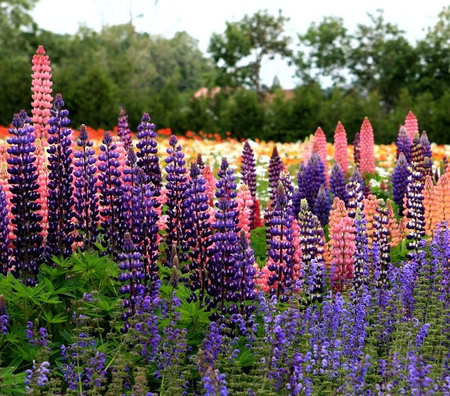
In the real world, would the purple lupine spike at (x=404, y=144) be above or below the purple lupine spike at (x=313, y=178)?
above

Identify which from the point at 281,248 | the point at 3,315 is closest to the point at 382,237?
the point at 281,248

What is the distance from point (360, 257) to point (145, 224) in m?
2.12

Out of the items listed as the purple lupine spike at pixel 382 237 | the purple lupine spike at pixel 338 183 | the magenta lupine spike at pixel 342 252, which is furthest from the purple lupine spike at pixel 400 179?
the magenta lupine spike at pixel 342 252

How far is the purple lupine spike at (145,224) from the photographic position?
5621 mm

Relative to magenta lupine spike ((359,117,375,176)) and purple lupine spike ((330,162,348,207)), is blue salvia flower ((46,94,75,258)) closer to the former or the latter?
purple lupine spike ((330,162,348,207))

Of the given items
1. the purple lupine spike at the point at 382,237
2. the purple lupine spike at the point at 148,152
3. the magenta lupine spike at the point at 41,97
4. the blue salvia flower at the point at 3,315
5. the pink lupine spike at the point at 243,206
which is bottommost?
the blue salvia flower at the point at 3,315

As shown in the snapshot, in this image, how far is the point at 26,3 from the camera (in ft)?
165

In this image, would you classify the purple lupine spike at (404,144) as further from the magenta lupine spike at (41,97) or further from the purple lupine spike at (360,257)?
the magenta lupine spike at (41,97)

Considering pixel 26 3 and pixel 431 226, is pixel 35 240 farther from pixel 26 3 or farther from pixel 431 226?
pixel 26 3

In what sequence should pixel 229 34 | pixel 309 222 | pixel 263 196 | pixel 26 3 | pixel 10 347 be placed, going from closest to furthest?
pixel 10 347 → pixel 309 222 → pixel 263 196 → pixel 229 34 → pixel 26 3

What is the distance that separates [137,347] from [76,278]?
1.07 metres

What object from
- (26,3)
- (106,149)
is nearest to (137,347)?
(106,149)

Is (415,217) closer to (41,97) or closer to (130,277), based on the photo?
(130,277)

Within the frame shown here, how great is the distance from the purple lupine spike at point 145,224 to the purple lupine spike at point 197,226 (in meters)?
0.29
